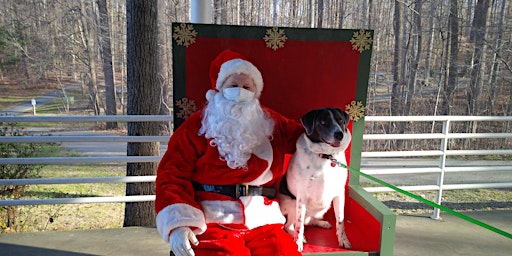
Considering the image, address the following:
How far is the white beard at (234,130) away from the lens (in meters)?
1.82

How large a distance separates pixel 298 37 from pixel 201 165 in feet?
3.09

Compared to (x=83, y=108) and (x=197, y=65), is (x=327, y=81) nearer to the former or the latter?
(x=197, y=65)

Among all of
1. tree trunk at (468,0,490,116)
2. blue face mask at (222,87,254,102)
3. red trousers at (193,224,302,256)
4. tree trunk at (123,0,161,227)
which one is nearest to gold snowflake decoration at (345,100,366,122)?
blue face mask at (222,87,254,102)

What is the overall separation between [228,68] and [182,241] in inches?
32.9

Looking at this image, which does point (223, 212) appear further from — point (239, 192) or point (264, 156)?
point (264, 156)

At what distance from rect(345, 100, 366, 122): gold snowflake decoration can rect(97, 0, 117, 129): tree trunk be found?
8026 mm

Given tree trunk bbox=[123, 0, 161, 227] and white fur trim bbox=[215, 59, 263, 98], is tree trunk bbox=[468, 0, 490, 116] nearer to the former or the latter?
tree trunk bbox=[123, 0, 161, 227]

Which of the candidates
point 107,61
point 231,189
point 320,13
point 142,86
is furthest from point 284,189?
point 107,61

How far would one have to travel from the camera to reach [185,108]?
7.04 ft

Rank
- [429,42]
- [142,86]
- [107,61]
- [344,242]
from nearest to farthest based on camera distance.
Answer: [344,242] → [142,86] → [107,61] → [429,42]

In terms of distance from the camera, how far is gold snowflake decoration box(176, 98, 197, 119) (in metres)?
2.14

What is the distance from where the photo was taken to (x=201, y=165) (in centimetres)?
187

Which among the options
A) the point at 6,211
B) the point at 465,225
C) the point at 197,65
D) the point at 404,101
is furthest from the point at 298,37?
the point at 404,101

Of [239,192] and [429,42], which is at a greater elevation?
[429,42]
